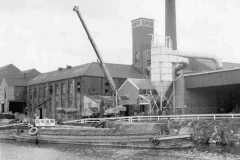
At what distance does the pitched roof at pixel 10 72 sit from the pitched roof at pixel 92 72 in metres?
11.1

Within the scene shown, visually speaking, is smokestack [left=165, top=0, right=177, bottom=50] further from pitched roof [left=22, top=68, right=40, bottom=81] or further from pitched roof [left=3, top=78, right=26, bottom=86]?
pitched roof [left=22, top=68, right=40, bottom=81]

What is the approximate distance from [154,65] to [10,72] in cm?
4653

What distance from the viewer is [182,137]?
31781mm

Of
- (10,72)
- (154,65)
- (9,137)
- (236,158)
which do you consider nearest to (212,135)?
(236,158)

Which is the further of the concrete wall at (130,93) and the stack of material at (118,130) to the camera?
the concrete wall at (130,93)

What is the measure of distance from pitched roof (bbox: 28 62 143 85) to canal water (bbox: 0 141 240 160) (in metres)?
29.0

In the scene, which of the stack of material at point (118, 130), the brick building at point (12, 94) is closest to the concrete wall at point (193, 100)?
the stack of material at point (118, 130)

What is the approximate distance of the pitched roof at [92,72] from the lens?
205 feet

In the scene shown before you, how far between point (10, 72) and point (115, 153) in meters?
60.3

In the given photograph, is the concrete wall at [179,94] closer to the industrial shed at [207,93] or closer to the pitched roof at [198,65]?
the industrial shed at [207,93]

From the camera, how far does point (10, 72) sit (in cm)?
8438

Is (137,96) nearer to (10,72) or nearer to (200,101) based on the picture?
(200,101)

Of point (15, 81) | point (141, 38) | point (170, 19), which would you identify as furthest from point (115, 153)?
point (15, 81)

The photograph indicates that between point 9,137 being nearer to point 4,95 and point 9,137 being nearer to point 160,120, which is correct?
point 160,120
